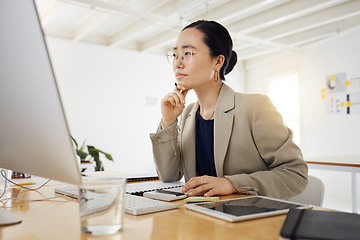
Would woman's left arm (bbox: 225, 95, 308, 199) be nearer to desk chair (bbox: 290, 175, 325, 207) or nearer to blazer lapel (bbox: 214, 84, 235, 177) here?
blazer lapel (bbox: 214, 84, 235, 177)

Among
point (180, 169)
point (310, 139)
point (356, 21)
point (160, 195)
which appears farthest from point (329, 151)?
point (160, 195)

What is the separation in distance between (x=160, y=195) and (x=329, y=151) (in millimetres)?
5008

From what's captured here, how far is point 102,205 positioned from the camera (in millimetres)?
568

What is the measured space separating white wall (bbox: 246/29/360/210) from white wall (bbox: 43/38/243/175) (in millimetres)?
2463

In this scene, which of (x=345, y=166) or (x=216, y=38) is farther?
(x=345, y=166)

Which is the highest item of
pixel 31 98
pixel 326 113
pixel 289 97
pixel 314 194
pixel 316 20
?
pixel 316 20

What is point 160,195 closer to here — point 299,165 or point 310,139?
point 299,165

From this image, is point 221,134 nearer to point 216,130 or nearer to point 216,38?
point 216,130

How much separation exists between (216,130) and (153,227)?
0.81 metres

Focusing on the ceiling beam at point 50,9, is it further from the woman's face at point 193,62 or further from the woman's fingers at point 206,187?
the woman's fingers at point 206,187

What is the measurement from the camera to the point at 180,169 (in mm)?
1531

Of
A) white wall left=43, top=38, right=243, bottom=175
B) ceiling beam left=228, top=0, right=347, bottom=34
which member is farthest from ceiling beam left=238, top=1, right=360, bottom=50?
white wall left=43, top=38, right=243, bottom=175

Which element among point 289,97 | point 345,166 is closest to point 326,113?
point 289,97

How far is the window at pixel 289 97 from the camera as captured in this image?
6.04m
